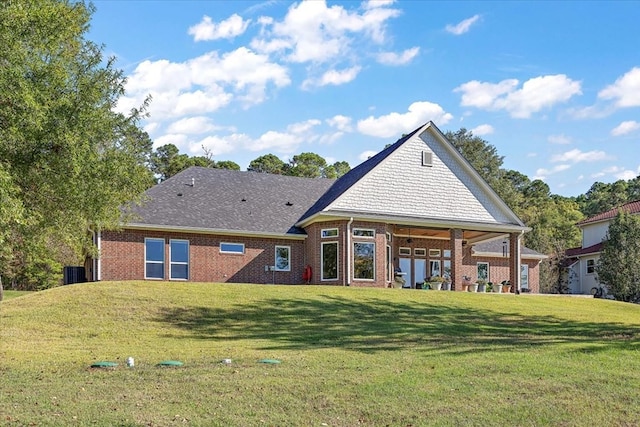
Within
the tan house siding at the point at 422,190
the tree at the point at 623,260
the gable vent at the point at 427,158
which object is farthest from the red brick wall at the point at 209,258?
the tree at the point at 623,260

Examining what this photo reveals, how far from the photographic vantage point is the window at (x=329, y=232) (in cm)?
2747

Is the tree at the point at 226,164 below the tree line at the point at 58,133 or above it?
above

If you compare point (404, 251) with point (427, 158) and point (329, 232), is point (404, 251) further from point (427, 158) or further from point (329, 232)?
point (329, 232)

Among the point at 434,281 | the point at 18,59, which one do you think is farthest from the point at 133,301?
the point at 434,281

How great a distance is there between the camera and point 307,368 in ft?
39.2

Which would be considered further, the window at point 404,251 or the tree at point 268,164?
the tree at point 268,164

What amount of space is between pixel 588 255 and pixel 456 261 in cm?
2207

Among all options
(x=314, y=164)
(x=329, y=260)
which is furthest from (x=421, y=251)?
(x=314, y=164)

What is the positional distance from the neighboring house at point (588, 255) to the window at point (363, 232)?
78.8ft

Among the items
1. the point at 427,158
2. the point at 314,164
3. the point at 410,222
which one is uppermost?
the point at 314,164

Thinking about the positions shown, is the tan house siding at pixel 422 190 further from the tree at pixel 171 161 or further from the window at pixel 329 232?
the tree at pixel 171 161

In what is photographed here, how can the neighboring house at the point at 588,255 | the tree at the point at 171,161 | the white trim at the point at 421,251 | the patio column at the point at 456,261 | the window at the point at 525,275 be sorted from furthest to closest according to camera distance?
the tree at the point at 171,161 → the neighboring house at the point at 588,255 → the window at the point at 525,275 → the white trim at the point at 421,251 → the patio column at the point at 456,261

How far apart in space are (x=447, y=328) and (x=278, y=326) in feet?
14.9

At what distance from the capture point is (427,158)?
29297 mm
